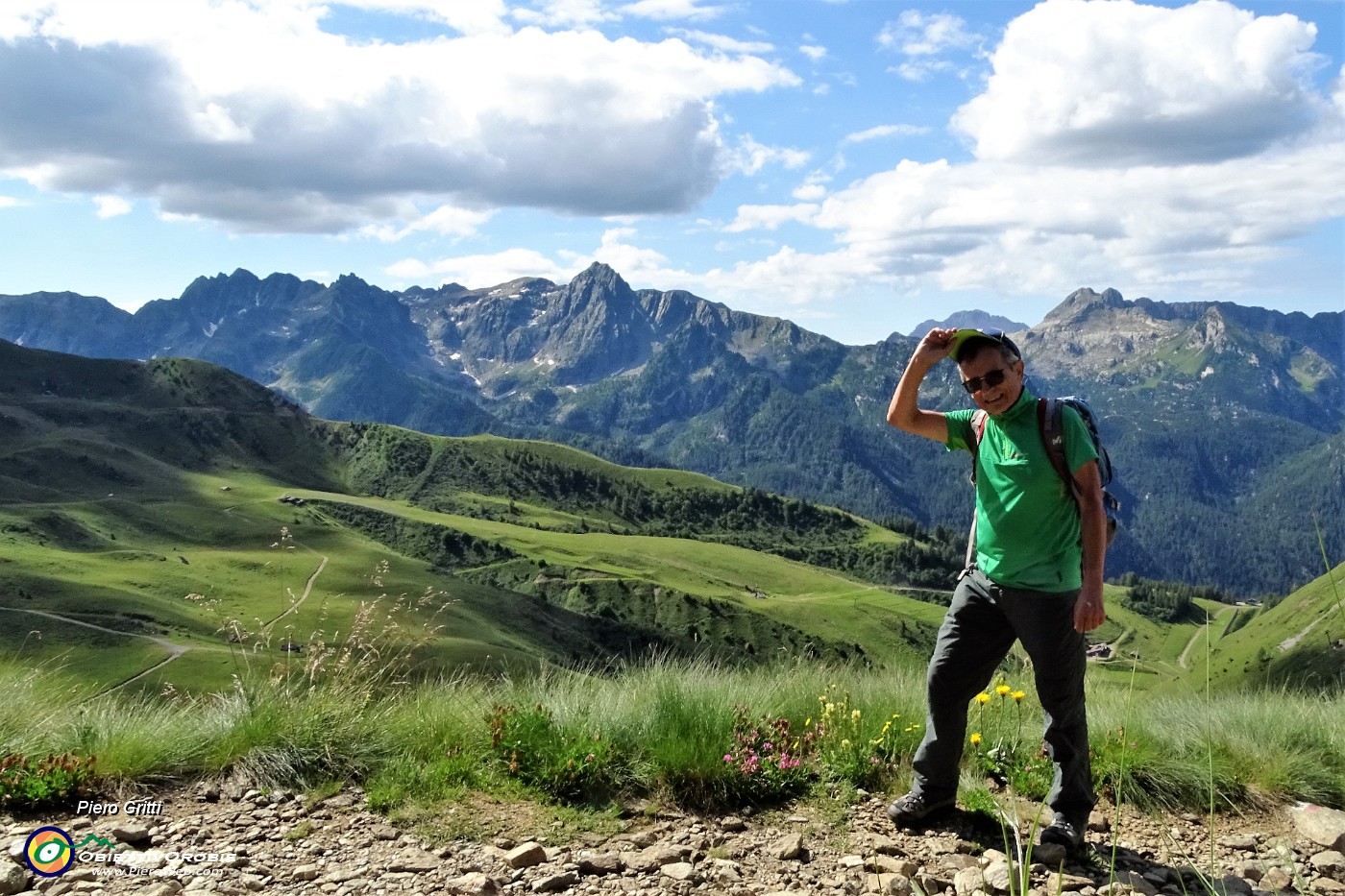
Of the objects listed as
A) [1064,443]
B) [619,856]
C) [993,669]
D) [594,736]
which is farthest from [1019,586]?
[594,736]

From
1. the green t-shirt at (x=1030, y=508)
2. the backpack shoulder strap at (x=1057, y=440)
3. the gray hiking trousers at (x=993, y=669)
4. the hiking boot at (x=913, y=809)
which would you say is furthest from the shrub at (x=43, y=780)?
the backpack shoulder strap at (x=1057, y=440)

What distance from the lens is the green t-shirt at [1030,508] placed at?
5992mm

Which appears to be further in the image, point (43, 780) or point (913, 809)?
point (913, 809)

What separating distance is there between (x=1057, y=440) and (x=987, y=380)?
62 centimetres

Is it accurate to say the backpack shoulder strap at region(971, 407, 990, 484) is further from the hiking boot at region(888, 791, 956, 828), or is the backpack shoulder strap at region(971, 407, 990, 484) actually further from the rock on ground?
the rock on ground

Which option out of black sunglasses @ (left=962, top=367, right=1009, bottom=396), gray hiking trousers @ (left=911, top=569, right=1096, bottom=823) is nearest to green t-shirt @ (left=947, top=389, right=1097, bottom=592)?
gray hiking trousers @ (left=911, top=569, right=1096, bottom=823)

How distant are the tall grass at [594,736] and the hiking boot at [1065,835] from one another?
0.52 metres

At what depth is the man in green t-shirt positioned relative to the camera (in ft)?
19.6

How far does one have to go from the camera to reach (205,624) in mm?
100750

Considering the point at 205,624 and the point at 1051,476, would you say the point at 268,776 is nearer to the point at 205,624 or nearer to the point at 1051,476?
the point at 1051,476

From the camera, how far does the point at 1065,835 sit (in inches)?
239

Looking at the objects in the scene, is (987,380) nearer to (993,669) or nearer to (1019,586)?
(1019,586)

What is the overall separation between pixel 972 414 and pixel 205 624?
110422 mm

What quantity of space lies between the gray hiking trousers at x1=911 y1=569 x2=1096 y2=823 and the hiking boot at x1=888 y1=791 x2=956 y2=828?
1.8 inches
